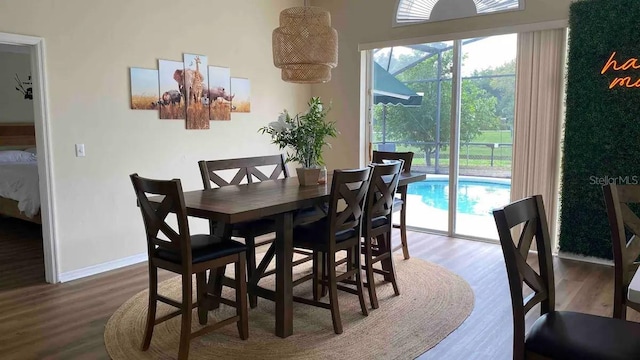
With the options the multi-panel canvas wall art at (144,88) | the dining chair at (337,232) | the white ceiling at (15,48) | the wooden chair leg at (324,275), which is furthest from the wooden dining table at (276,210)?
the white ceiling at (15,48)

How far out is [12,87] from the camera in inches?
299

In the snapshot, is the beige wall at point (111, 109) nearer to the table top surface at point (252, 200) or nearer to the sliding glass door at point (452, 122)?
the table top surface at point (252, 200)

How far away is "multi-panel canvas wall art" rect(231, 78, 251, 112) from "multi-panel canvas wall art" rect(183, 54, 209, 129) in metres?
0.40

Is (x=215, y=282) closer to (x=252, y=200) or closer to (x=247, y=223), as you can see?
(x=247, y=223)

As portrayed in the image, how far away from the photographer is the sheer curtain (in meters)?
4.74

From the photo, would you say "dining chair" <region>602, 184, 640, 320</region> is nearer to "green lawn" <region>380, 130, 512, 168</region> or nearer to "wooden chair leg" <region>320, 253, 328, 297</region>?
"wooden chair leg" <region>320, 253, 328, 297</region>

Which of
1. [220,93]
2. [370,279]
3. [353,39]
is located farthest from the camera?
[353,39]

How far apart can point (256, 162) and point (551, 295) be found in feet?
8.75

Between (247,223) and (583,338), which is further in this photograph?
(247,223)

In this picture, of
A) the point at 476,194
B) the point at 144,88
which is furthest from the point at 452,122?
the point at 144,88

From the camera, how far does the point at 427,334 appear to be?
3.09 metres

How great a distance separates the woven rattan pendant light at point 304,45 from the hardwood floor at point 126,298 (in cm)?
219

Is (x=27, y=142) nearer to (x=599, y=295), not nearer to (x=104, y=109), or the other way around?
(x=104, y=109)

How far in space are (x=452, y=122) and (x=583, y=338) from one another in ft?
13.2
